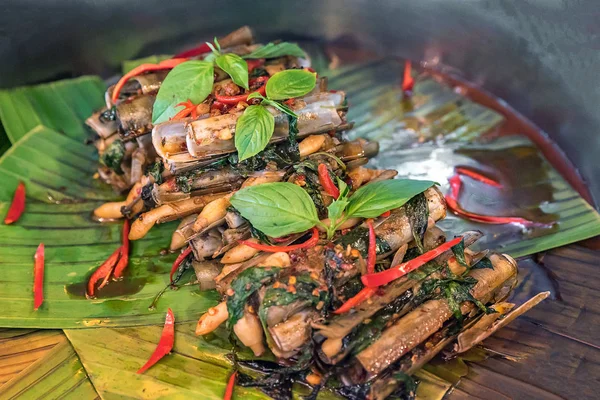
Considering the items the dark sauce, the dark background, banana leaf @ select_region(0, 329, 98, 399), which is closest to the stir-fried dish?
banana leaf @ select_region(0, 329, 98, 399)

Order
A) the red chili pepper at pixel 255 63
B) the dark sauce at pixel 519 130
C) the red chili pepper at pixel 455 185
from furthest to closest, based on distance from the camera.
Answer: the dark sauce at pixel 519 130, the red chili pepper at pixel 455 185, the red chili pepper at pixel 255 63

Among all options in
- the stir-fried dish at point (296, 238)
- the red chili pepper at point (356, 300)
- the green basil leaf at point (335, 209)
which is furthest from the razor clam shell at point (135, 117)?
the red chili pepper at point (356, 300)

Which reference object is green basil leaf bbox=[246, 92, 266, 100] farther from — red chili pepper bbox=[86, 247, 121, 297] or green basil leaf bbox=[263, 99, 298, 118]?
red chili pepper bbox=[86, 247, 121, 297]

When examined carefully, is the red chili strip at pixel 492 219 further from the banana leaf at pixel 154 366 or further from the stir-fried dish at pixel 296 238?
the banana leaf at pixel 154 366

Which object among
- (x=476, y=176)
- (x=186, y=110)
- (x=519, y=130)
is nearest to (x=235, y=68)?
(x=186, y=110)

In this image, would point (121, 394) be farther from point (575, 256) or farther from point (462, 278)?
point (575, 256)

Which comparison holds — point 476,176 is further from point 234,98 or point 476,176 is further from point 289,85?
point 234,98
